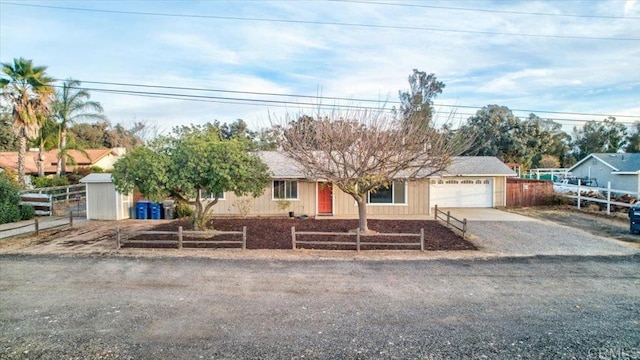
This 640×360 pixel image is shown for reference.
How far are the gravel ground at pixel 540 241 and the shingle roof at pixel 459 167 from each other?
5.35m

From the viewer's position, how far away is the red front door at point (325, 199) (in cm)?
→ 1841

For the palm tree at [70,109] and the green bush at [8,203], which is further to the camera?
the palm tree at [70,109]

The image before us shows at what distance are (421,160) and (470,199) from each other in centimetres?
1100

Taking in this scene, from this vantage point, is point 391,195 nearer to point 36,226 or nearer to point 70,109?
point 36,226

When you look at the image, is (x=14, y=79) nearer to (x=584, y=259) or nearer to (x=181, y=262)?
(x=181, y=262)

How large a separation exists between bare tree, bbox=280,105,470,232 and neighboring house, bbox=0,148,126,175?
23.6 m

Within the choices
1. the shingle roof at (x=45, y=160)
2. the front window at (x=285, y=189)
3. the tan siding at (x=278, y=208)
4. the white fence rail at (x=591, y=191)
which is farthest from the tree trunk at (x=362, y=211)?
the shingle roof at (x=45, y=160)

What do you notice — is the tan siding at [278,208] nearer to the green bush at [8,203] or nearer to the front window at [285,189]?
the front window at [285,189]

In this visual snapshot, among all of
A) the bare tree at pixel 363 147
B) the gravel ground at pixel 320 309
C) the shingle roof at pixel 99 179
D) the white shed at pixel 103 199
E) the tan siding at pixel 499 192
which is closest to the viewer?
the gravel ground at pixel 320 309

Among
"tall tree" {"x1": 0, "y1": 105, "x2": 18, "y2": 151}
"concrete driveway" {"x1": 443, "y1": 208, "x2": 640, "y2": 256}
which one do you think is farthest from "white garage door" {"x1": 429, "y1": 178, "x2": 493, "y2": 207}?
"tall tree" {"x1": 0, "y1": 105, "x2": 18, "y2": 151}

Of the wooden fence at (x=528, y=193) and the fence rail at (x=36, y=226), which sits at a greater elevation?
the wooden fence at (x=528, y=193)

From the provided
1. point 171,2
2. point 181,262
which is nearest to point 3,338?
point 181,262

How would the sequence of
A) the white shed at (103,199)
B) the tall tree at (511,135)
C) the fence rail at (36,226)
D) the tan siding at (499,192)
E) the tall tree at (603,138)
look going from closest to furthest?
the fence rail at (36,226), the white shed at (103,199), the tan siding at (499,192), the tall tree at (511,135), the tall tree at (603,138)

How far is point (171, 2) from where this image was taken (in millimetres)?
15156
